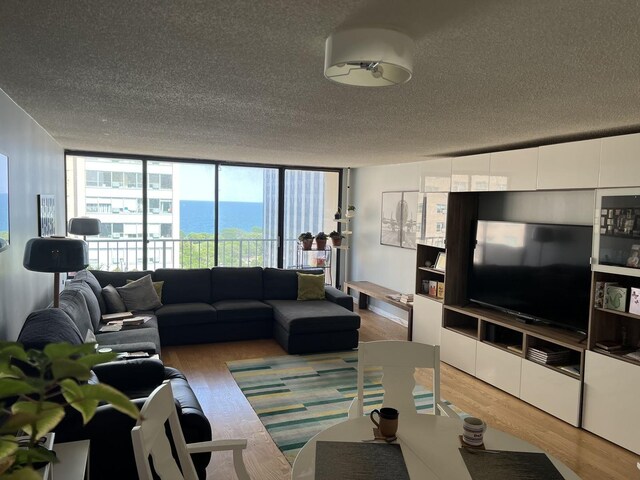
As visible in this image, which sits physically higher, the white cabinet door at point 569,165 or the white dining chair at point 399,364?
the white cabinet door at point 569,165

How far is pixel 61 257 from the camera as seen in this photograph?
3086 millimetres

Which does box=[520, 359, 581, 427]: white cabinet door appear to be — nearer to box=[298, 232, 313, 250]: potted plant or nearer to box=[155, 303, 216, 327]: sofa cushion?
box=[155, 303, 216, 327]: sofa cushion

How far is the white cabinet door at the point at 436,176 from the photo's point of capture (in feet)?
16.4

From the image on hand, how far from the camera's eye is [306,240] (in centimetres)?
727

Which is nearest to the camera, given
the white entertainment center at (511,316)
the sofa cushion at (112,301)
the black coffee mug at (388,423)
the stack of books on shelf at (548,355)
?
the black coffee mug at (388,423)

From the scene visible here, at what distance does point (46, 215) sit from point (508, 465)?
4219mm

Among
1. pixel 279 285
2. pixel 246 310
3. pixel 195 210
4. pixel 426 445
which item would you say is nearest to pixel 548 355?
pixel 426 445

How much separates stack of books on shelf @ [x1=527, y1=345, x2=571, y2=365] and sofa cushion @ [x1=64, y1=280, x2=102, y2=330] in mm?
3869

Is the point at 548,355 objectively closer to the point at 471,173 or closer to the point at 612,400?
the point at 612,400

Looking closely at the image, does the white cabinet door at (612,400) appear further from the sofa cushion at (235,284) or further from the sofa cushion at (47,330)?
the sofa cushion at (235,284)

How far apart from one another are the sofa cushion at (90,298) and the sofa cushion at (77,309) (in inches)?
5.7

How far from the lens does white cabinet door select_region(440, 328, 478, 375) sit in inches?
182

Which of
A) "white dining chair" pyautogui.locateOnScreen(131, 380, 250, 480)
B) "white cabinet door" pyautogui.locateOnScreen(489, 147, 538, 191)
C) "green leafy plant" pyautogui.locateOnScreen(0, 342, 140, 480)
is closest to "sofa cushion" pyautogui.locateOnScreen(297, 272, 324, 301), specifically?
"white cabinet door" pyautogui.locateOnScreen(489, 147, 538, 191)

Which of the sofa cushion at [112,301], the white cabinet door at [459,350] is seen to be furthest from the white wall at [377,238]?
the sofa cushion at [112,301]
